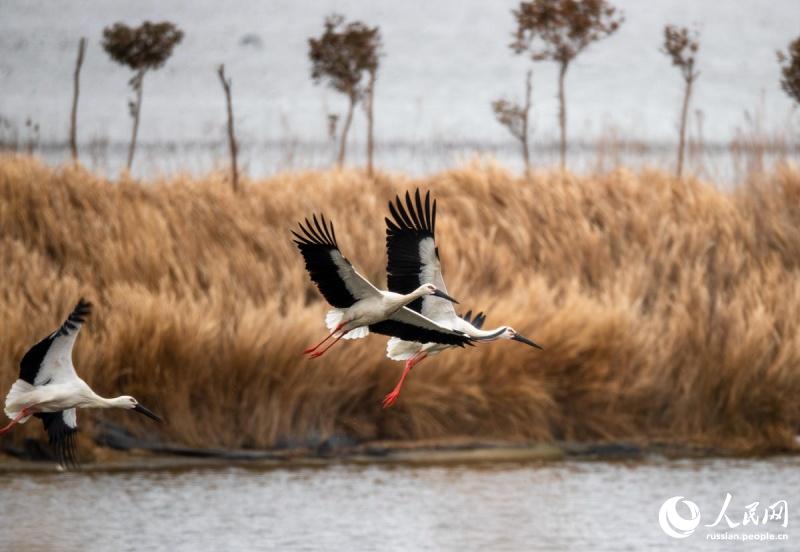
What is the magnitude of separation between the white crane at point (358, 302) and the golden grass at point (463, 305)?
762 centimetres

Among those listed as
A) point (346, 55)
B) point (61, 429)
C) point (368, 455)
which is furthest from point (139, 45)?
point (61, 429)

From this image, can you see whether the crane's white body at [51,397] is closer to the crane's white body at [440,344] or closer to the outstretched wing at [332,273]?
the outstretched wing at [332,273]

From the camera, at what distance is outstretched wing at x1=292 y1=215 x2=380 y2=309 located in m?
8.58

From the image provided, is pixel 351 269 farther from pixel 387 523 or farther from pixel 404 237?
pixel 387 523

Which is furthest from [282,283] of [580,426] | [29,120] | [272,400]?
[29,120]

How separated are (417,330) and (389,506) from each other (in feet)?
23.0

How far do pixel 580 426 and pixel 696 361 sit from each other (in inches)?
57.0

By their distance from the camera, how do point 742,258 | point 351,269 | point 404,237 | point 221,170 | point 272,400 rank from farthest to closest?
point 221,170
point 742,258
point 272,400
point 404,237
point 351,269

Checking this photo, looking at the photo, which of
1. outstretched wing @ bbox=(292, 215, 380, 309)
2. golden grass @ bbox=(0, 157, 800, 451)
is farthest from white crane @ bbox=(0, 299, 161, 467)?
golden grass @ bbox=(0, 157, 800, 451)

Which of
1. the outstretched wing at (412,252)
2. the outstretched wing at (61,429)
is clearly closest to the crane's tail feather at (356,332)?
the outstretched wing at (412,252)

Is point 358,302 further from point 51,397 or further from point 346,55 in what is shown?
point 346,55

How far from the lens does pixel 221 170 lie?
2391 centimetres

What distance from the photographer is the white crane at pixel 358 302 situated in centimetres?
845

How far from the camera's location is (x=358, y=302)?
858 centimetres
